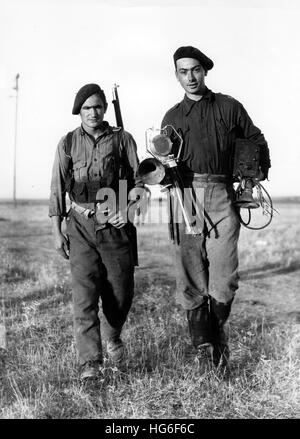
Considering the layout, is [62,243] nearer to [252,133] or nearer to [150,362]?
[150,362]

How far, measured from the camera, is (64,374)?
477 cm

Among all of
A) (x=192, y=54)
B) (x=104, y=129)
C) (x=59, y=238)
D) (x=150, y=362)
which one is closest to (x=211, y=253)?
(x=150, y=362)

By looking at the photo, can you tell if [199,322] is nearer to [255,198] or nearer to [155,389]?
[155,389]

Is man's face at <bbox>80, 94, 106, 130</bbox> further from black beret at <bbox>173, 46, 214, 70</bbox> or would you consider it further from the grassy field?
the grassy field

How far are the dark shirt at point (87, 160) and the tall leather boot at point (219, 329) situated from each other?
1305mm

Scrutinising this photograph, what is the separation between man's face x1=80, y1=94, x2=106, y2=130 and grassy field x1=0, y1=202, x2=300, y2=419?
2035 mm

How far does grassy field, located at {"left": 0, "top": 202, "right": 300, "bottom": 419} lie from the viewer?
4.11 meters

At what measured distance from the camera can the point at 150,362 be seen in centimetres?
515

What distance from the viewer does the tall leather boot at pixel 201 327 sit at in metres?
4.81

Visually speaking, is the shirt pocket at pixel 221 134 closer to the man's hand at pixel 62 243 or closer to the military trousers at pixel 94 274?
the military trousers at pixel 94 274

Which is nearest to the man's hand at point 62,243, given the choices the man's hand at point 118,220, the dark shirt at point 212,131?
the man's hand at point 118,220

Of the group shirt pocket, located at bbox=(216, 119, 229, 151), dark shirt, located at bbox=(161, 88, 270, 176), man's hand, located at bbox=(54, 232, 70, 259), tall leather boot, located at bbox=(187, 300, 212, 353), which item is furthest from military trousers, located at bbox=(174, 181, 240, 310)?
man's hand, located at bbox=(54, 232, 70, 259)

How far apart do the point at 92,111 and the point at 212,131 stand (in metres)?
1.00
